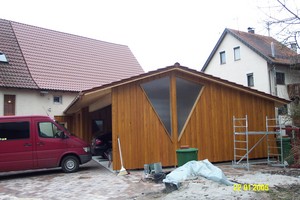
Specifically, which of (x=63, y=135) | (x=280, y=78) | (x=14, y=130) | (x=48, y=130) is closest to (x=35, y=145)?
(x=48, y=130)

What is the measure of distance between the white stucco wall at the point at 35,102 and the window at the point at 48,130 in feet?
24.9

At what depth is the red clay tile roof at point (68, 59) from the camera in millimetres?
21141

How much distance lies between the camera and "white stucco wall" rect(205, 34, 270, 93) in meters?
26.4

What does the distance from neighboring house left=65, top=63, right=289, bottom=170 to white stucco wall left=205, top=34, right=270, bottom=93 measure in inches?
488

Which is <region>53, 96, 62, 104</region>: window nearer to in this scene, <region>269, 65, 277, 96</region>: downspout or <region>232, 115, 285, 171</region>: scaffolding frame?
<region>232, 115, 285, 171</region>: scaffolding frame

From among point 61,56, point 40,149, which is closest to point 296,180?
point 40,149

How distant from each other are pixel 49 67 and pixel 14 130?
11.0 m

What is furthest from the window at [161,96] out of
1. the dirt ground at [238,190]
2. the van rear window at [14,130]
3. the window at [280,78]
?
the window at [280,78]

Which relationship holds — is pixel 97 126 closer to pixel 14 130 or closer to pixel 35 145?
pixel 35 145

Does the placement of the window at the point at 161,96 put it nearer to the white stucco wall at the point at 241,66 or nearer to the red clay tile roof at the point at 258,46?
the red clay tile roof at the point at 258,46

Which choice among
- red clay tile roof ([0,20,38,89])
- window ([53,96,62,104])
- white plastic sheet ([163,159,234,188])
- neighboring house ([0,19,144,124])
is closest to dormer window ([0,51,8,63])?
neighboring house ([0,19,144,124])

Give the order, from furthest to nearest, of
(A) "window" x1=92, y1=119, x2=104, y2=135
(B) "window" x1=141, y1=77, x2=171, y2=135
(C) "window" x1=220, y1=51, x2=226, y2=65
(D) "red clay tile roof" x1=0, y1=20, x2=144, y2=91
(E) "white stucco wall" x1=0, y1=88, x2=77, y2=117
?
(C) "window" x1=220, y1=51, x2=226, y2=65 < (D) "red clay tile roof" x1=0, y1=20, x2=144, y2=91 < (A) "window" x1=92, y1=119, x2=104, y2=135 < (E) "white stucco wall" x1=0, y1=88, x2=77, y2=117 < (B) "window" x1=141, y1=77, x2=171, y2=135

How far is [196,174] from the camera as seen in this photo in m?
8.97

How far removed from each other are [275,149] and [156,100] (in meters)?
5.86
